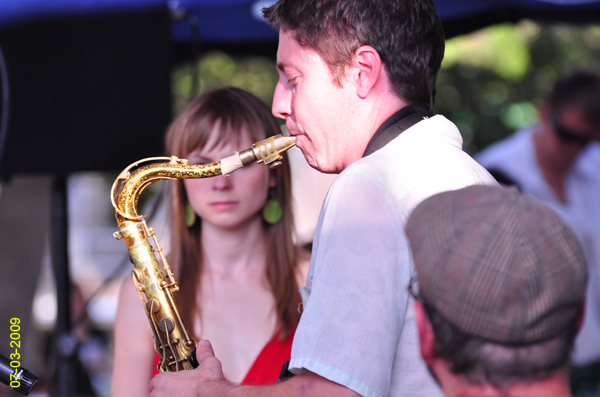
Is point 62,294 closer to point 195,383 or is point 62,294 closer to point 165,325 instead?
point 165,325

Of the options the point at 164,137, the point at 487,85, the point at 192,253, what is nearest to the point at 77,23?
the point at 164,137

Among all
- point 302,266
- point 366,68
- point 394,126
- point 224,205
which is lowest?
point 302,266

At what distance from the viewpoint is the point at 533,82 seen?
427 inches

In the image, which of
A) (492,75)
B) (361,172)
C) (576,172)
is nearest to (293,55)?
(361,172)

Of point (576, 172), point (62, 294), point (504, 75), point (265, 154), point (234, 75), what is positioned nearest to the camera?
point (265, 154)

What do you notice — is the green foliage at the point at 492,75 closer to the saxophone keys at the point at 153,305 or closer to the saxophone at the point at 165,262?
the saxophone at the point at 165,262

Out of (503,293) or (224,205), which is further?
(224,205)

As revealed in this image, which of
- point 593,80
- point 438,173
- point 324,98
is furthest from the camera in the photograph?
point 593,80

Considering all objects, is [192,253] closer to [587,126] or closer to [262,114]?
[262,114]

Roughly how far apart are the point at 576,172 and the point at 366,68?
3.52 metres

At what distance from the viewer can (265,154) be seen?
2033 mm

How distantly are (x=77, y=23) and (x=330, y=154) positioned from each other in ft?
5.63

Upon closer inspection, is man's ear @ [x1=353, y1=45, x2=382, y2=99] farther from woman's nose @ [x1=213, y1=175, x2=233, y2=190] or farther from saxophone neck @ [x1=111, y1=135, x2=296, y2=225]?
woman's nose @ [x1=213, y1=175, x2=233, y2=190]

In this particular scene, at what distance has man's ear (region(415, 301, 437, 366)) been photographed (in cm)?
105
